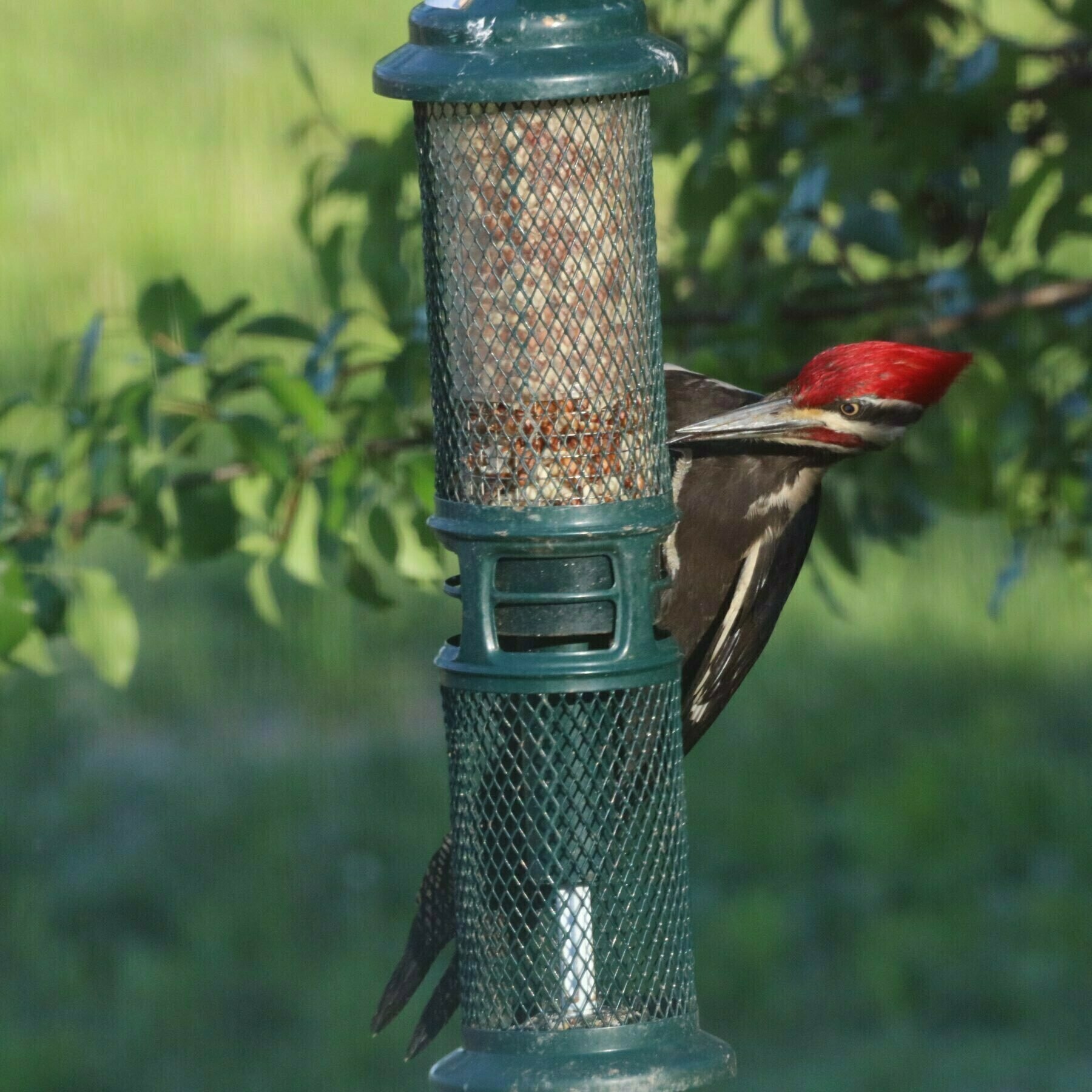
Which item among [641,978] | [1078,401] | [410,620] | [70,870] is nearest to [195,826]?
[70,870]

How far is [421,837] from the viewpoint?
23.1ft

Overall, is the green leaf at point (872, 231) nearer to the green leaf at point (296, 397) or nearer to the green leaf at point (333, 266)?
the green leaf at point (333, 266)

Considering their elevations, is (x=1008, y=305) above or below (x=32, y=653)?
Result: above

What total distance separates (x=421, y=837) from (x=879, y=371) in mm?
3482

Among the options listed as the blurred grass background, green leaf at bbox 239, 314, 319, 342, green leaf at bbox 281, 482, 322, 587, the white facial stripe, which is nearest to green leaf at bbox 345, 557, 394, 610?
green leaf at bbox 281, 482, 322, 587

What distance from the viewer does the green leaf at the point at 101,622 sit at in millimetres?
4141

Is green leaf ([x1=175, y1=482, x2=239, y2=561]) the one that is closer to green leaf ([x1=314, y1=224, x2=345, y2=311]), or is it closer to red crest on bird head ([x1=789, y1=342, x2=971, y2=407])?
green leaf ([x1=314, y1=224, x2=345, y2=311])

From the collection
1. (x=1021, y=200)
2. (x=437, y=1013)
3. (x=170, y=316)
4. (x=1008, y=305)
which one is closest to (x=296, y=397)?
(x=170, y=316)

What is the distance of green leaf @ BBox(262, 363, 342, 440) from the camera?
3.98 meters

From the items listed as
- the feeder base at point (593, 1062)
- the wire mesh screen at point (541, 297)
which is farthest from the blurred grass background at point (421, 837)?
the wire mesh screen at point (541, 297)

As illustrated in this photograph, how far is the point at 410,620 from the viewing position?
8.23 metres

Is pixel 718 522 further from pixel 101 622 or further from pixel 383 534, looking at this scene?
pixel 101 622

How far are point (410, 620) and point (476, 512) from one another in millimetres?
5075

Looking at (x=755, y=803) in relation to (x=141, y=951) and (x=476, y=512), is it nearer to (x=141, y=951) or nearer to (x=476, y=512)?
(x=141, y=951)
